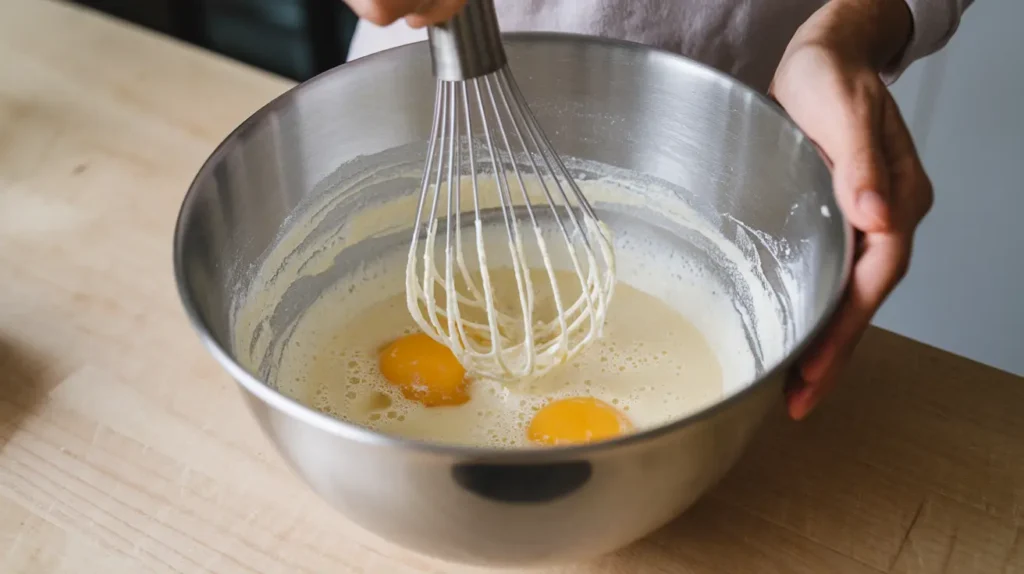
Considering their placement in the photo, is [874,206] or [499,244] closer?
[874,206]

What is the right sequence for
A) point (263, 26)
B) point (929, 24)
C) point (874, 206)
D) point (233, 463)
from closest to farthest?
1. point (874, 206)
2. point (233, 463)
3. point (929, 24)
4. point (263, 26)

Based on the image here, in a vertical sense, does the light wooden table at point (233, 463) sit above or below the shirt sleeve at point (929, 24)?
below

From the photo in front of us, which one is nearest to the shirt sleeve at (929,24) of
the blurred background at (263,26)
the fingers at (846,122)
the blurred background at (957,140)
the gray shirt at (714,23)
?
the gray shirt at (714,23)

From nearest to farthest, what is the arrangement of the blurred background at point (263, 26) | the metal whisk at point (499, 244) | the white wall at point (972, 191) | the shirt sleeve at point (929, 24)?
the metal whisk at point (499, 244) < the shirt sleeve at point (929, 24) < the white wall at point (972, 191) < the blurred background at point (263, 26)

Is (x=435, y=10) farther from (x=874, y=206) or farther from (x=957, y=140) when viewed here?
(x=957, y=140)

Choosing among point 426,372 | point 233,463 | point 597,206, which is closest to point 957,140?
point 597,206

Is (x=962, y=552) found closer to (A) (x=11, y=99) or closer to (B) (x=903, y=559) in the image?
(B) (x=903, y=559)

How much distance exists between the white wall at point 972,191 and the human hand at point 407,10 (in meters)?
1.07

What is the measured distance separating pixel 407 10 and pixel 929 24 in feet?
1.79

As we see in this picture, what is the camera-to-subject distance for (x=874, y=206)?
613 mm

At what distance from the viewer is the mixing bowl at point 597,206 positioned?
503mm

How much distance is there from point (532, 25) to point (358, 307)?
12.1 inches

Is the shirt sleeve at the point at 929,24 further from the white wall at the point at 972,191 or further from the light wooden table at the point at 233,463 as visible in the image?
the white wall at the point at 972,191

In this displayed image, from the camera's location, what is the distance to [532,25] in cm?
93
